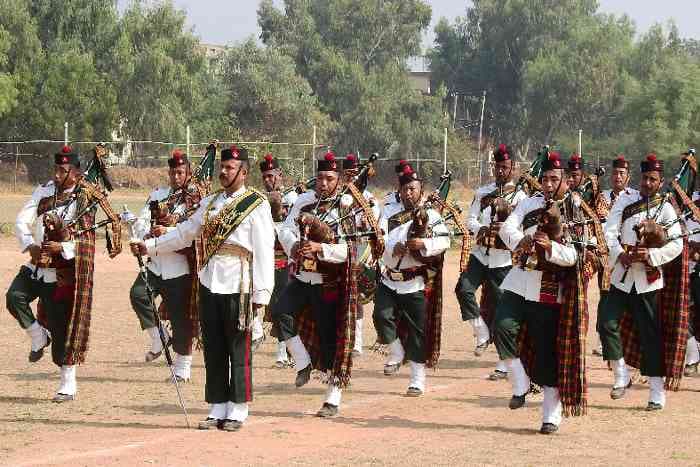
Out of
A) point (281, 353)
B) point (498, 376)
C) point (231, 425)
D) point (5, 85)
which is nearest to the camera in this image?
point (231, 425)

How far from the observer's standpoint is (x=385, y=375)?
12195mm

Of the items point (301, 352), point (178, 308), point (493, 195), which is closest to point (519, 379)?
point (301, 352)

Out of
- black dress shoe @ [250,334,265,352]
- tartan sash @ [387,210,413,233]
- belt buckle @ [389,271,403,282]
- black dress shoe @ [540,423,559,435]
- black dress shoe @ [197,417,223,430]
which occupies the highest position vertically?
tartan sash @ [387,210,413,233]

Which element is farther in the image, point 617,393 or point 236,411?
point 617,393

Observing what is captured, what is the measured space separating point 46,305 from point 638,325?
474 centimetres

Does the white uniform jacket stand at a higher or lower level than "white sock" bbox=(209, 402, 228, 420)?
higher

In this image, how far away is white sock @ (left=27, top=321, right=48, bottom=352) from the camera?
11.2m

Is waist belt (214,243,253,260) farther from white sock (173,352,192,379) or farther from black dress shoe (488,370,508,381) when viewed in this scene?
black dress shoe (488,370,508,381)

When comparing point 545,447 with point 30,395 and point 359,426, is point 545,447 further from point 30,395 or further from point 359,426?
point 30,395

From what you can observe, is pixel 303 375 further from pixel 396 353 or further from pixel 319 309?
pixel 396 353

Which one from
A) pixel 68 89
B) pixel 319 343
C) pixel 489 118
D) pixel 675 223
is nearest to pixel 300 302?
Result: pixel 319 343

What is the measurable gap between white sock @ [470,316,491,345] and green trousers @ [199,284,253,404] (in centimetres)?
488

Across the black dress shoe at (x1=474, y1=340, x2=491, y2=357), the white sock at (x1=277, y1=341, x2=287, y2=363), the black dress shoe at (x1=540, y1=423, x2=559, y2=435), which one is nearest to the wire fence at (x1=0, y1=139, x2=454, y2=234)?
the black dress shoe at (x1=474, y1=340, x2=491, y2=357)

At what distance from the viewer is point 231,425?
9.09 metres
